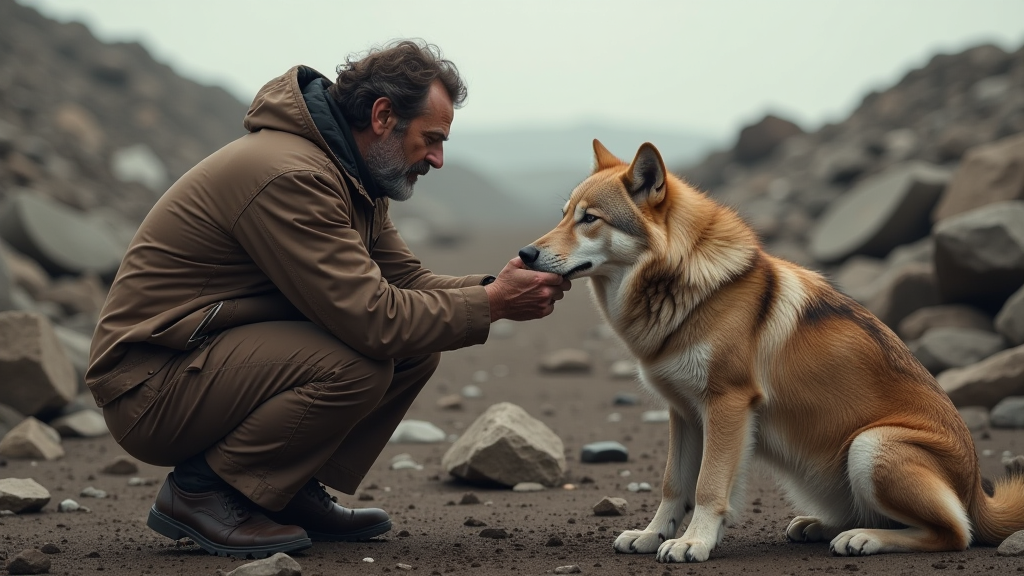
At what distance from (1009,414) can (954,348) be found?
4.56ft

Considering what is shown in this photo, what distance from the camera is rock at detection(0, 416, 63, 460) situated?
636 cm

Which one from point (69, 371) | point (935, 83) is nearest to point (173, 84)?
point (935, 83)

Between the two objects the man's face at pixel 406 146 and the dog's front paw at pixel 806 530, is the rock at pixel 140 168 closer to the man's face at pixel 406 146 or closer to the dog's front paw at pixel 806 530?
the man's face at pixel 406 146

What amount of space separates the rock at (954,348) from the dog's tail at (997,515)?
389 cm

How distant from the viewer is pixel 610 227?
14.4 ft

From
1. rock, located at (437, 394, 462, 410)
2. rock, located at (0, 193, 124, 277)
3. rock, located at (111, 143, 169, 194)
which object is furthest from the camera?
rock, located at (111, 143, 169, 194)

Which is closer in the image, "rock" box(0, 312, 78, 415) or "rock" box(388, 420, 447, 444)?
"rock" box(0, 312, 78, 415)

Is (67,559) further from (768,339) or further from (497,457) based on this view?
(768,339)

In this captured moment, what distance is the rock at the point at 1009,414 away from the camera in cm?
654

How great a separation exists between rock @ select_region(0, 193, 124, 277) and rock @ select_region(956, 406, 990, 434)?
1095 cm

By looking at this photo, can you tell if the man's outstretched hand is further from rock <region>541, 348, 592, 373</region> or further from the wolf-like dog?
rock <region>541, 348, 592, 373</region>

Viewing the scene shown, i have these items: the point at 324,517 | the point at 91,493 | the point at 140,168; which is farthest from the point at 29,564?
the point at 140,168

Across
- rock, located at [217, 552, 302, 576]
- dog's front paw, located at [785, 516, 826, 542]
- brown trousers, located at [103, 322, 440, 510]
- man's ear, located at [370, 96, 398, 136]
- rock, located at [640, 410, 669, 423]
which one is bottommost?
rock, located at [640, 410, 669, 423]

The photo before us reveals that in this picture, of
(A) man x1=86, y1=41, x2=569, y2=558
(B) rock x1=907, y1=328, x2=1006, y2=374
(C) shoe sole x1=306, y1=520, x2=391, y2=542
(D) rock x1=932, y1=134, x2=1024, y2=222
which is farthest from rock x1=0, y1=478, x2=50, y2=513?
(D) rock x1=932, y1=134, x2=1024, y2=222
